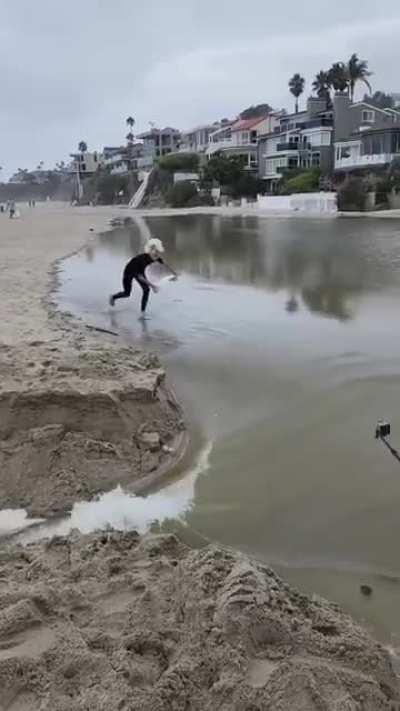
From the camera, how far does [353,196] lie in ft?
179

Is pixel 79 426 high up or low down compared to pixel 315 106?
down

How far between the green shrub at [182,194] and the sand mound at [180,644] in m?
82.0

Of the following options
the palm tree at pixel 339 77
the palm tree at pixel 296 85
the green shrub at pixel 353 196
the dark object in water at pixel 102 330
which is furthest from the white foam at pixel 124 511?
the palm tree at pixel 296 85

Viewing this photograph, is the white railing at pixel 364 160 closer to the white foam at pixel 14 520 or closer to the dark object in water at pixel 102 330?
the dark object in water at pixel 102 330

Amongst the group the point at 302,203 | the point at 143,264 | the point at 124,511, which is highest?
the point at 302,203

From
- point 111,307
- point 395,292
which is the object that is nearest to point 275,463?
point 111,307

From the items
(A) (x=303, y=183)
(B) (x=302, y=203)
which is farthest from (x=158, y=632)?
(A) (x=303, y=183)

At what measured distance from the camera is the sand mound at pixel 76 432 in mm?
5645

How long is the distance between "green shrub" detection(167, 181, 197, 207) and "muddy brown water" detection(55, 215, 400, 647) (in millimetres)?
67799

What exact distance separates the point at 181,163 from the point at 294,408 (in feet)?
305

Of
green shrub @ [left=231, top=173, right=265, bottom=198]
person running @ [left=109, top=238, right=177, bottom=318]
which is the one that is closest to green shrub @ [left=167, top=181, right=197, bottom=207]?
green shrub @ [left=231, top=173, right=265, bottom=198]

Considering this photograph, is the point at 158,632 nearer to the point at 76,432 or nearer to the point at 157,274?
the point at 76,432

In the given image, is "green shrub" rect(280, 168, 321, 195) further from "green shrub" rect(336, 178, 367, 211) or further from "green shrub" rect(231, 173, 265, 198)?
"green shrub" rect(336, 178, 367, 211)

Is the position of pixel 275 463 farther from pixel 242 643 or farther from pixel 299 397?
pixel 242 643
